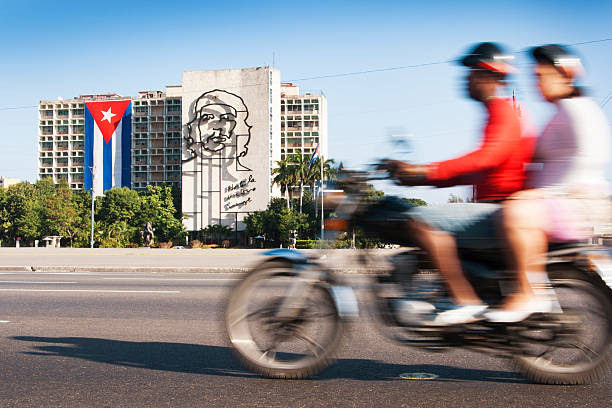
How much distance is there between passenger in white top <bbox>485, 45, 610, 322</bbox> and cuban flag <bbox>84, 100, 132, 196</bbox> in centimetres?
9695

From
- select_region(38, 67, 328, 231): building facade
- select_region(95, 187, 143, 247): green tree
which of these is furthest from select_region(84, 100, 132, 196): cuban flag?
select_region(95, 187, 143, 247): green tree

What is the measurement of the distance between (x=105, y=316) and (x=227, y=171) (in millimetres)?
91151

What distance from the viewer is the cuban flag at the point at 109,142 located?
316 ft

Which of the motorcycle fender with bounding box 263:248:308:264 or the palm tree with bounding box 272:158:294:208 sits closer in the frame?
the motorcycle fender with bounding box 263:248:308:264

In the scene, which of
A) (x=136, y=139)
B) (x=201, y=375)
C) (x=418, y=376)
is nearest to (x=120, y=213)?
(x=136, y=139)

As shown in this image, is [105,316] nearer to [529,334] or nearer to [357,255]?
[357,255]

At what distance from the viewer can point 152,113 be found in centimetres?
12356

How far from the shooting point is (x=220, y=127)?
321 ft

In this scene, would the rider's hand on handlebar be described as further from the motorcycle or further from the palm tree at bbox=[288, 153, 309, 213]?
the palm tree at bbox=[288, 153, 309, 213]

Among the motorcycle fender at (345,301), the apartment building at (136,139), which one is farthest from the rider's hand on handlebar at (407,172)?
the apartment building at (136,139)

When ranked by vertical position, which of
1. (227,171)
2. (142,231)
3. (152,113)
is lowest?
(142,231)

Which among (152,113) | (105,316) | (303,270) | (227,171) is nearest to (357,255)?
(303,270)

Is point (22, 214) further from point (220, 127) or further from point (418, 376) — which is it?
point (418, 376)

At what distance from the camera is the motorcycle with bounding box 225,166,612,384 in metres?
3.46
